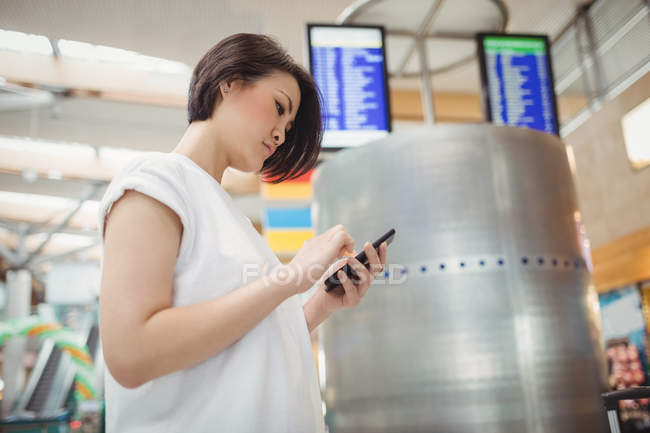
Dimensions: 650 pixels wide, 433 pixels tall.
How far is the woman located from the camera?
729mm

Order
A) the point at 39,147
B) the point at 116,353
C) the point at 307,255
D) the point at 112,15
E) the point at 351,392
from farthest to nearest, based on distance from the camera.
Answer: the point at 39,147, the point at 112,15, the point at 351,392, the point at 307,255, the point at 116,353

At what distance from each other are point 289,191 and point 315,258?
6.67 m

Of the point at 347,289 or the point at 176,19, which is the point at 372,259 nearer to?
the point at 347,289

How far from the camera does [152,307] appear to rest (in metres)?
0.73

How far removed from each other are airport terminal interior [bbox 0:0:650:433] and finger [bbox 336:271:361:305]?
0.36 feet

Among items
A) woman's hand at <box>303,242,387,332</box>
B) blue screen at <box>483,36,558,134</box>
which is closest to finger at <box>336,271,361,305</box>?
woman's hand at <box>303,242,387,332</box>

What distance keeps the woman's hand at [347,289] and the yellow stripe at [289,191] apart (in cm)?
630

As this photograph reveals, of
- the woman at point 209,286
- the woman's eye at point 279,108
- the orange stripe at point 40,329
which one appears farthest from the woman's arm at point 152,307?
the orange stripe at point 40,329

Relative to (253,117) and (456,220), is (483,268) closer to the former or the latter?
(456,220)

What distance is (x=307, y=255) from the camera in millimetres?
822

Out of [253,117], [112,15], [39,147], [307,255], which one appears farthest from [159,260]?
[39,147]

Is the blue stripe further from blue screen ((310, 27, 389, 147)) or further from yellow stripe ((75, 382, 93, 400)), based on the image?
yellow stripe ((75, 382, 93, 400))

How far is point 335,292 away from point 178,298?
377 mm

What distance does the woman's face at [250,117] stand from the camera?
101 cm
